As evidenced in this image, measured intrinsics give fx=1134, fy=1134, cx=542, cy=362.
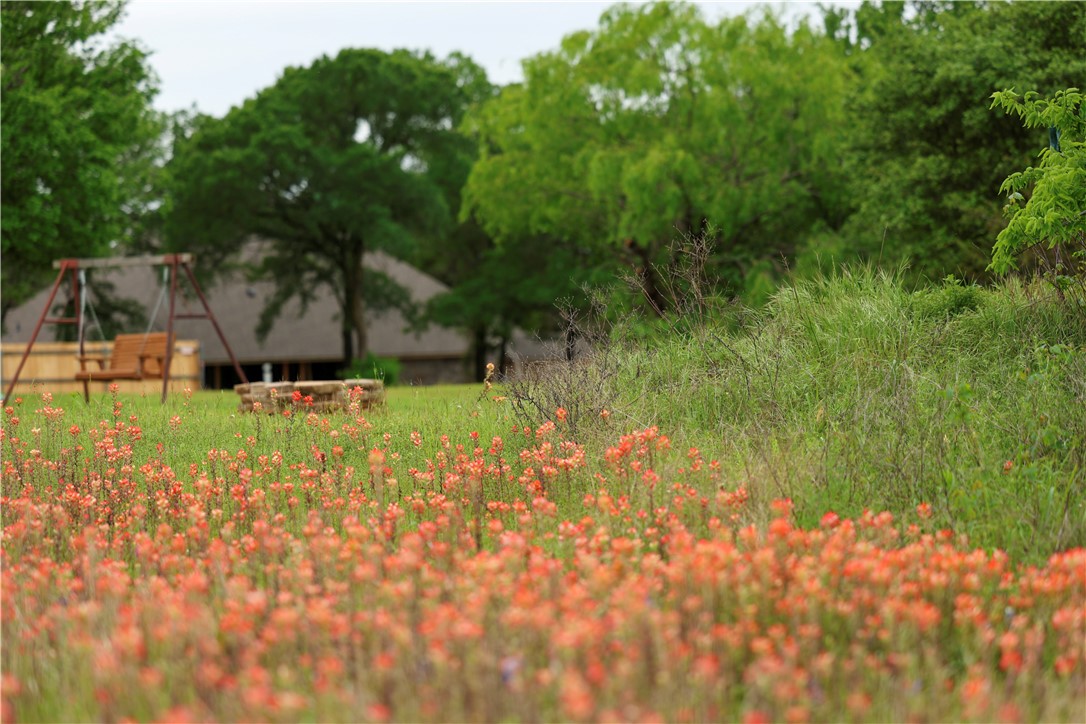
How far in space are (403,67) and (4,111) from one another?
→ 578 inches

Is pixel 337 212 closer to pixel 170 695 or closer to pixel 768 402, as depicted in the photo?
pixel 768 402

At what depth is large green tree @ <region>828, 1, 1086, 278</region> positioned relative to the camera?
19.9m

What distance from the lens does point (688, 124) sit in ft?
85.5

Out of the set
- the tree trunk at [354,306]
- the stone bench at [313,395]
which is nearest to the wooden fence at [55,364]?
the tree trunk at [354,306]

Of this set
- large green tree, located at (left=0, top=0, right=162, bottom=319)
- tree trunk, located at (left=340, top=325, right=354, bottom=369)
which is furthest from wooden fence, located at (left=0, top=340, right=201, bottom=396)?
tree trunk, located at (left=340, top=325, right=354, bottom=369)

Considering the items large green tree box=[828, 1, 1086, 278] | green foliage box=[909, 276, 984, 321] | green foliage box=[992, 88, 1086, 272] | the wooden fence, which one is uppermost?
large green tree box=[828, 1, 1086, 278]

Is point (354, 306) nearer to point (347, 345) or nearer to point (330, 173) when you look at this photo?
point (347, 345)

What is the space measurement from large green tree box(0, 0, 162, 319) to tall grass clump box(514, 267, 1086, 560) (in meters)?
16.6

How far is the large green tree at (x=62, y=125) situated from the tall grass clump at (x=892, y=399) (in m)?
16.6

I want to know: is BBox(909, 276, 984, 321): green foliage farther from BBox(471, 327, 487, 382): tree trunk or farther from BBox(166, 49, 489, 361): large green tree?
BBox(471, 327, 487, 382): tree trunk

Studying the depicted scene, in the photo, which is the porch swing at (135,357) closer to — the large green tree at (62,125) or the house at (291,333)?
the large green tree at (62,125)

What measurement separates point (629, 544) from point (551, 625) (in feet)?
2.86

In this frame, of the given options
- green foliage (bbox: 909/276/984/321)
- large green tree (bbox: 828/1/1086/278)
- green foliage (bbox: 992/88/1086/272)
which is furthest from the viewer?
large green tree (bbox: 828/1/1086/278)

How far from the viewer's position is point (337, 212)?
3306 cm
